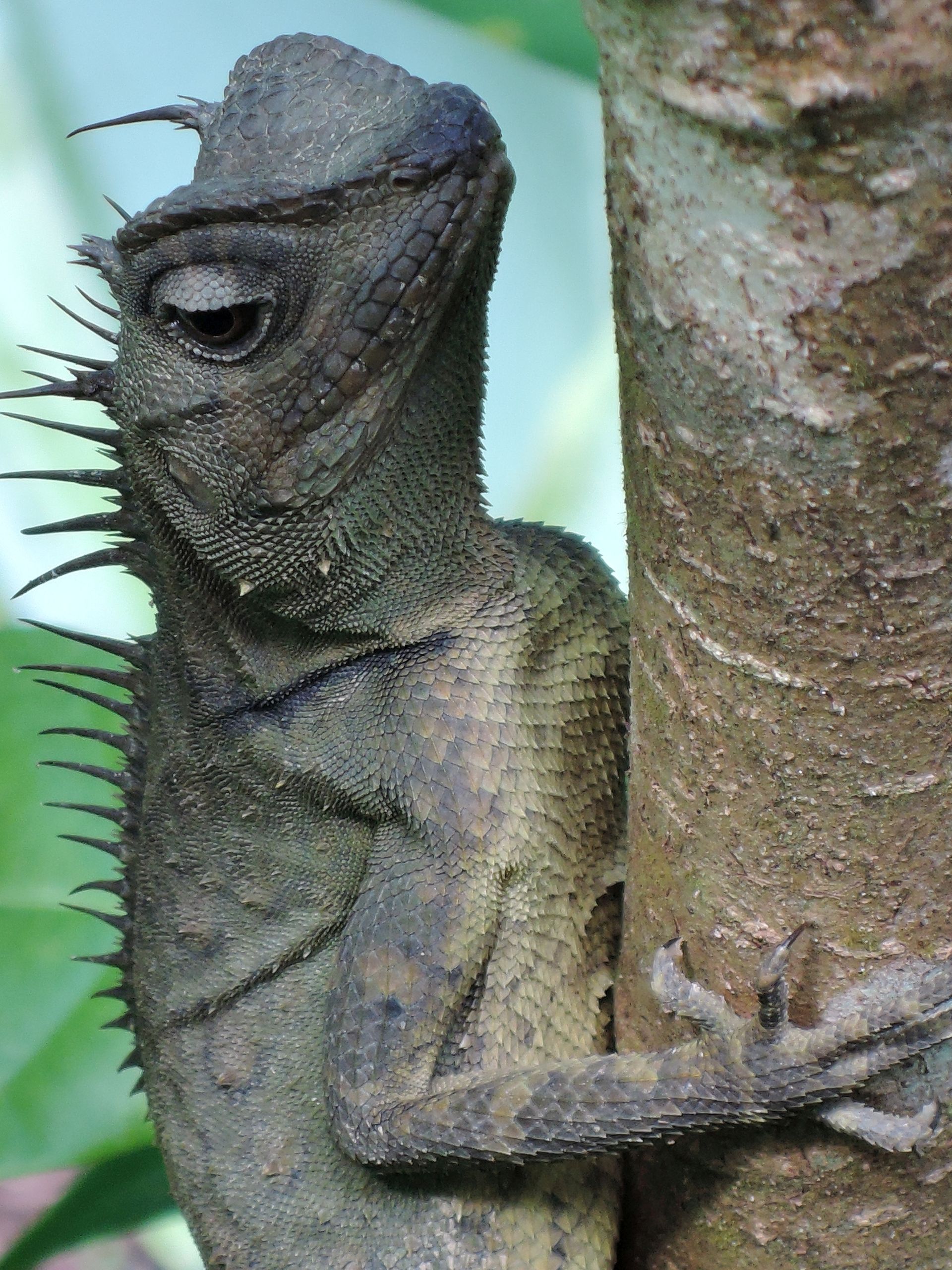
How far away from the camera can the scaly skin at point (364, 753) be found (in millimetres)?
2123

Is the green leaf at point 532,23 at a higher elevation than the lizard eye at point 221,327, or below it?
higher

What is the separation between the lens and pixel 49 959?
3775 millimetres

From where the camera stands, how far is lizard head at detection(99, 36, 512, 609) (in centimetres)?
211

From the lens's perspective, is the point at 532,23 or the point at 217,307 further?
the point at 532,23

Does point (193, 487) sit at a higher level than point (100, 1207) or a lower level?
higher

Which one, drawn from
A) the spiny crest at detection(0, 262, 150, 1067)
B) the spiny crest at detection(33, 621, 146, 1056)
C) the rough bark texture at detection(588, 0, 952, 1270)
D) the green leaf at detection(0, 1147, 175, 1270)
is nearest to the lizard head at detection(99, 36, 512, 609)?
the spiny crest at detection(0, 262, 150, 1067)

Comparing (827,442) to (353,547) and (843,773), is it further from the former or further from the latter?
(353,547)

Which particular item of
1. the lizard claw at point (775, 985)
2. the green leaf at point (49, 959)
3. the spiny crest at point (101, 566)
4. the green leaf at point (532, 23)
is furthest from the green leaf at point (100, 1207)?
the green leaf at point (532, 23)

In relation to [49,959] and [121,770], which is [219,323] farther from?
[49,959]

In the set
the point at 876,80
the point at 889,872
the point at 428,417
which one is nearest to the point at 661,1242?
the point at 889,872

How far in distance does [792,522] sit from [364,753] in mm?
1238

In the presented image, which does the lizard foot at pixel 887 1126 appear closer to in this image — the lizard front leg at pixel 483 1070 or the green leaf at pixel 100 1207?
the lizard front leg at pixel 483 1070

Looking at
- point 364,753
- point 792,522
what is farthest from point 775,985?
point 364,753

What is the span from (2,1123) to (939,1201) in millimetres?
2712
